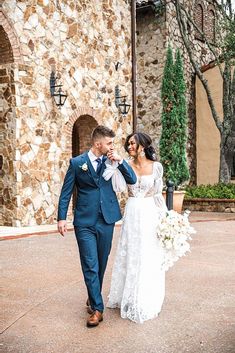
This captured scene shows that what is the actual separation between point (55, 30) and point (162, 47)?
6.77m


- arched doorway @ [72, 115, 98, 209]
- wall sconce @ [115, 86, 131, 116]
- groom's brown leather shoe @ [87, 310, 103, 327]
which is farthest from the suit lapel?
wall sconce @ [115, 86, 131, 116]

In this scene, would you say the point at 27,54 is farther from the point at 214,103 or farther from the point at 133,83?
the point at 214,103

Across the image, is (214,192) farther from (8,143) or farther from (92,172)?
(92,172)

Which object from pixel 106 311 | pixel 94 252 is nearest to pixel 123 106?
pixel 106 311

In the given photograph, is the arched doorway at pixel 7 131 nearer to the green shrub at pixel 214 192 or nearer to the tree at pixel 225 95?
the green shrub at pixel 214 192

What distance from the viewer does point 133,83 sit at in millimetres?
14047

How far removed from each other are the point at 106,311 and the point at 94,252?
71cm

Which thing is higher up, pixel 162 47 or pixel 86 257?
pixel 162 47

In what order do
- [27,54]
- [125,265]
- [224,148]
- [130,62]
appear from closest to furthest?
[125,265]
[27,54]
[130,62]
[224,148]

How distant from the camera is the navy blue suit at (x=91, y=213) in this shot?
14.5 ft

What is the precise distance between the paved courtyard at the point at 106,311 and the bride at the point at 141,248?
15 centimetres

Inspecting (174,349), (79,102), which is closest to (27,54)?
(79,102)

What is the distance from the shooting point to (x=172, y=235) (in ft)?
14.9

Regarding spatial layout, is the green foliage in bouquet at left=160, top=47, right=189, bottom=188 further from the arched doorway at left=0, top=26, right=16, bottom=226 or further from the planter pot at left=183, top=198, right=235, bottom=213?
the arched doorway at left=0, top=26, right=16, bottom=226
